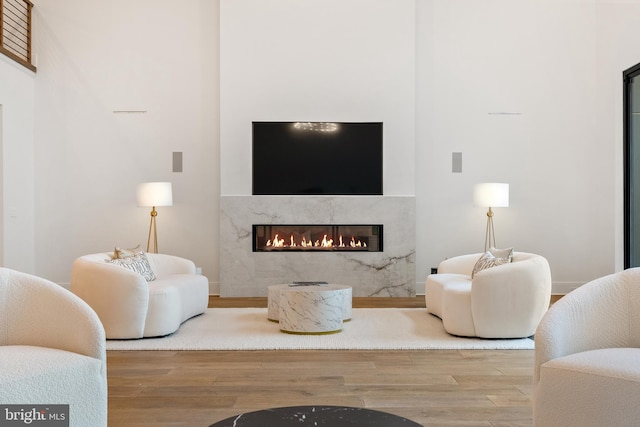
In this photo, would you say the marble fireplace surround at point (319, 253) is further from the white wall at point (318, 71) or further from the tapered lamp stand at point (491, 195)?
the tapered lamp stand at point (491, 195)

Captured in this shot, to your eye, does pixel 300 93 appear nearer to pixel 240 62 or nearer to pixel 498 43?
pixel 240 62

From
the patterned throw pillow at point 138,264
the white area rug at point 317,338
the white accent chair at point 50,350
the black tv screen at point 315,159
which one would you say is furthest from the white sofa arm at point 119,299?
the black tv screen at point 315,159

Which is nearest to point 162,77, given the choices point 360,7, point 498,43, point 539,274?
point 360,7

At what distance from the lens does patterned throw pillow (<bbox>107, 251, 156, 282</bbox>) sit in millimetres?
6258

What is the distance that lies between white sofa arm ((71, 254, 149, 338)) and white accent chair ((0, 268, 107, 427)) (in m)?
2.56

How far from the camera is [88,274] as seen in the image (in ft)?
19.2

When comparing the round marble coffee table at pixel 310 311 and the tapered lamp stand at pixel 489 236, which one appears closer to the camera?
the round marble coffee table at pixel 310 311

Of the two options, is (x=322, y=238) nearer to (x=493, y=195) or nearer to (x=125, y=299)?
(x=493, y=195)

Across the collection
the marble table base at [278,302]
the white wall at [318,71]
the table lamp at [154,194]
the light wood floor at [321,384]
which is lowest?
the light wood floor at [321,384]

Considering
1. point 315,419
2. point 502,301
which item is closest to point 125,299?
point 502,301

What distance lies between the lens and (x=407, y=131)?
903 cm

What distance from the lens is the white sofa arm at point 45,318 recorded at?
300 cm

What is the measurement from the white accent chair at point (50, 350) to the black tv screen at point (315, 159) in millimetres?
5895

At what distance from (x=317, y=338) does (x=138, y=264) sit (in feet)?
6.15
